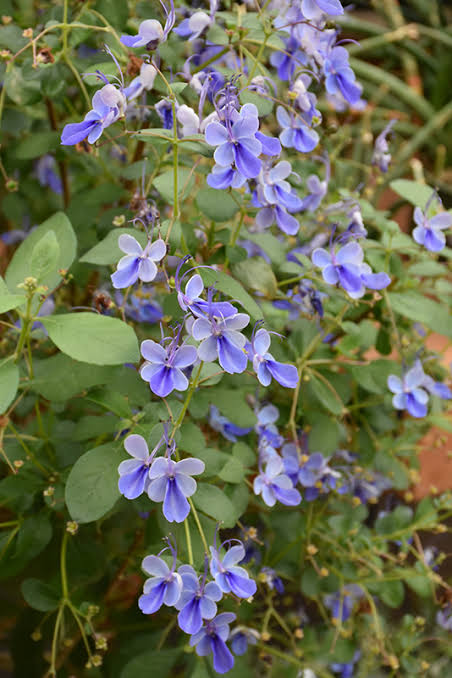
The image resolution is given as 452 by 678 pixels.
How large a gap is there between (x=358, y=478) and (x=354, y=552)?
0.11 meters

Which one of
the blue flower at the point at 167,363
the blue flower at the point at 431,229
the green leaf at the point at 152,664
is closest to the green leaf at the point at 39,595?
the green leaf at the point at 152,664

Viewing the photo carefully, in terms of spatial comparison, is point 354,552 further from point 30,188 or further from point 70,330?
point 30,188

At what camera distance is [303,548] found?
852 millimetres

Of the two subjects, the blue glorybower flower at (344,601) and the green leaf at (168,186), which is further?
the blue glorybower flower at (344,601)

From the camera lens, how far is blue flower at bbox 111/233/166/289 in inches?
20.6

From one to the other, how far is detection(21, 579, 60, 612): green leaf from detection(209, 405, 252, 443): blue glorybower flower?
0.78ft

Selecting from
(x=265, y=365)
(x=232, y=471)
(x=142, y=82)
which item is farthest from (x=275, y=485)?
(x=142, y=82)

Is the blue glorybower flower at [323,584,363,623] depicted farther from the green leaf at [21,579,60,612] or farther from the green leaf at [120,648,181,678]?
the green leaf at [21,579,60,612]

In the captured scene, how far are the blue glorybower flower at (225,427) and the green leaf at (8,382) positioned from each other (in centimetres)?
25

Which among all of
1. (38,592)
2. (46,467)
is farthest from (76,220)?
(38,592)

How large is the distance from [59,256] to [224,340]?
0.21m

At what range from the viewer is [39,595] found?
27.3 inches

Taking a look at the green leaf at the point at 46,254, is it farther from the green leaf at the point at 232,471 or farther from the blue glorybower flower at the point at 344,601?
the blue glorybower flower at the point at 344,601

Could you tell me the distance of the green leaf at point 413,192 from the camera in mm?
806
